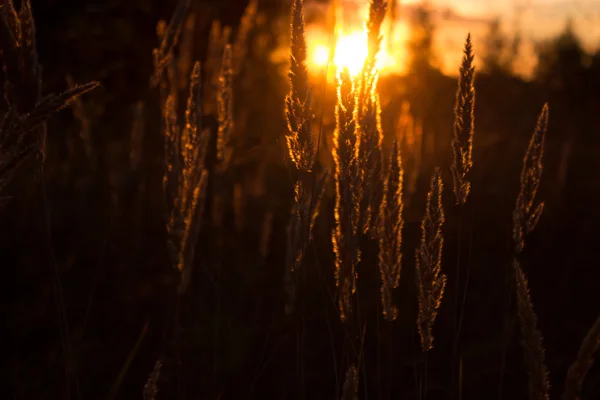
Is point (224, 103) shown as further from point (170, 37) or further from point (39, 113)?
point (39, 113)

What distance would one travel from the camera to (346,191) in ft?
4.37

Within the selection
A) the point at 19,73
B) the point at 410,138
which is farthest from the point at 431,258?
the point at 410,138

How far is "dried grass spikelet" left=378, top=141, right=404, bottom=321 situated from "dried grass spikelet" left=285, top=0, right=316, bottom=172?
21 cm

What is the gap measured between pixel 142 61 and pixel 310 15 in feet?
9.26

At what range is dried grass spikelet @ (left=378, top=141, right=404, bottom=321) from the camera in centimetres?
135

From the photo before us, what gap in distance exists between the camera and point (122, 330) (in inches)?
110

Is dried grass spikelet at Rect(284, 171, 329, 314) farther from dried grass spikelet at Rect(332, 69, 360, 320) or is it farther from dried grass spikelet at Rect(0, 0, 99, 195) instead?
dried grass spikelet at Rect(0, 0, 99, 195)

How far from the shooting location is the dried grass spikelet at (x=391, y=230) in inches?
53.2

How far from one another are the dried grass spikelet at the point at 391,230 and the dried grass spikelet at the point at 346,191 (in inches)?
2.9

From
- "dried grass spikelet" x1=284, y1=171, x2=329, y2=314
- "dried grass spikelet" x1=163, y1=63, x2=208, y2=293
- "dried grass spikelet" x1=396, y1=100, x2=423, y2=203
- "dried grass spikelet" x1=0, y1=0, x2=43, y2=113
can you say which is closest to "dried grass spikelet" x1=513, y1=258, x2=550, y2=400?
"dried grass spikelet" x1=284, y1=171, x2=329, y2=314

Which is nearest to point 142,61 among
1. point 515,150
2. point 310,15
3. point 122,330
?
point 310,15

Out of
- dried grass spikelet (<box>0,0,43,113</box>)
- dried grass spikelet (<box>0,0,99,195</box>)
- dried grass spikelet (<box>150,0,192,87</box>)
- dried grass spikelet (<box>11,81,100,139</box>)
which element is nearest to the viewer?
dried grass spikelet (<box>11,81,100,139</box>)

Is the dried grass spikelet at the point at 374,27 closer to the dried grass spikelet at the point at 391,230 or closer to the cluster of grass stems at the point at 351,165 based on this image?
the cluster of grass stems at the point at 351,165

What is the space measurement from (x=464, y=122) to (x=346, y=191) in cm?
33
